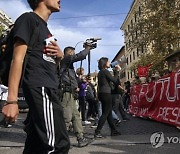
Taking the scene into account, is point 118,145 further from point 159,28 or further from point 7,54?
point 159,28

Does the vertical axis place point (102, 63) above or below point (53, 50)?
above

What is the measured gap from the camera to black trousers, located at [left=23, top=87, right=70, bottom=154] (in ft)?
8.21

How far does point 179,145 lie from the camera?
19.9 feet

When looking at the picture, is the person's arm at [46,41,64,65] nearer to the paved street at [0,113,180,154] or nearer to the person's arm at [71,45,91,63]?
the person's arm at [71,45,91,63]

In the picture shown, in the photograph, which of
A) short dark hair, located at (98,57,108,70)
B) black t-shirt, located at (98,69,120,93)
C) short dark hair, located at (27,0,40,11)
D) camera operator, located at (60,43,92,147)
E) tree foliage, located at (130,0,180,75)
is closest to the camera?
short dark hair, located at (27,0,40,11)

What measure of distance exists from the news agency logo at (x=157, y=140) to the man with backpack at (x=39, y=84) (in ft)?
12.5

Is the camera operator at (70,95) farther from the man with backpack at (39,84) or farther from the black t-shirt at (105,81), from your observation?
the man with backpack at (39,84)

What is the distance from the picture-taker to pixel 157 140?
6820mm

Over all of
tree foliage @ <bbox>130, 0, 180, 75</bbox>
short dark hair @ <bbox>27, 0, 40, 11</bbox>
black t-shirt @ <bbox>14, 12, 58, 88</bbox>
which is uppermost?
tree foliage @ <bbox>130, 0, 180, 75</bbox>

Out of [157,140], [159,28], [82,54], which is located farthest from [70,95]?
[159,28]

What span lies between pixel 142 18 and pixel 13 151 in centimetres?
2664

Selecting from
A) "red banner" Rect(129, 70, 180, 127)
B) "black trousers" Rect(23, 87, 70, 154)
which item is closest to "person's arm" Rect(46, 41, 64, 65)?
"black trousers" Rect(23, 87, 70, 154)

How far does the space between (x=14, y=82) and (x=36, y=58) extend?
0.28m

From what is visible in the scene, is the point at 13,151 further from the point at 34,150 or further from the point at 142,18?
the point at 142,18
